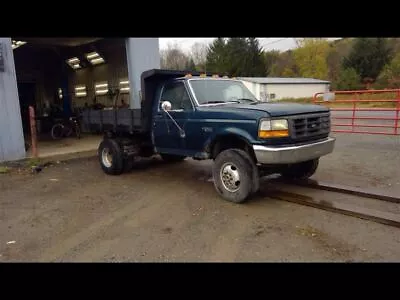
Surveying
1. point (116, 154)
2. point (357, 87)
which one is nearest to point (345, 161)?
point (116, 154)

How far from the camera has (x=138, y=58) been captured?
1130 centimetres

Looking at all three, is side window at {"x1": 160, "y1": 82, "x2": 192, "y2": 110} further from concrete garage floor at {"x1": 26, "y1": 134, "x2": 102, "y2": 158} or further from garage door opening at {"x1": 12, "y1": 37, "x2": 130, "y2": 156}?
garage door opening at {"x1": 12, "y1": 37, "x2": 130, "y2": 156}

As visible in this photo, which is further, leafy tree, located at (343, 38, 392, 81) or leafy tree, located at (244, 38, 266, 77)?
leafy tree, located at (244, 38, 266, 77)

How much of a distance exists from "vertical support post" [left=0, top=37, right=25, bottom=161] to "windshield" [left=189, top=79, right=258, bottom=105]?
5667 millimetres

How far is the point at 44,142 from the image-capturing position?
510 inches

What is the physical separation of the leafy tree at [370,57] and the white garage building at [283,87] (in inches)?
180

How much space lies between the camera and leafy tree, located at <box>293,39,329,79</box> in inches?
2234

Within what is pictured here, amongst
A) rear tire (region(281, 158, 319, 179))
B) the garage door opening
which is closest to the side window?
rear tire (region(281, 158, 319, 179))

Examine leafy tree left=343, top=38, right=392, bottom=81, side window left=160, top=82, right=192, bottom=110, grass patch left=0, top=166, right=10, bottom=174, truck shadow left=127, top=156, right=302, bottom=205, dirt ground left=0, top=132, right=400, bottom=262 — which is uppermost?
leafy tree left=343, top=38, right=392, bottom=81

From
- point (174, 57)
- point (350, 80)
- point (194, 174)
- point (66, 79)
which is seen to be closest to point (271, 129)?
point (194, 174)

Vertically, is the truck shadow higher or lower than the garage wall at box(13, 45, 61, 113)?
lower

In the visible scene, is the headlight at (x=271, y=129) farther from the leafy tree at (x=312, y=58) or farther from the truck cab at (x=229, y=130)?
the leafy tree at (x=312, y=58)

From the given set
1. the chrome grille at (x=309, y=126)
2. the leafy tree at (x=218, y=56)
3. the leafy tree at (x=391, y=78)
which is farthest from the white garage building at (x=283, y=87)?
the chrome grille at (x=309, y=126)

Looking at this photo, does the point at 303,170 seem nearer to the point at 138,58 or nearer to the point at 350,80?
the point at 138,58
